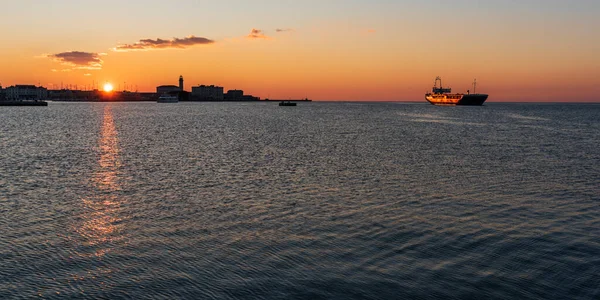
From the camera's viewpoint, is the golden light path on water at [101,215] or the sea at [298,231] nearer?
the sea at [298,231]

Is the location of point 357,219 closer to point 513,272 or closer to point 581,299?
point 513,272

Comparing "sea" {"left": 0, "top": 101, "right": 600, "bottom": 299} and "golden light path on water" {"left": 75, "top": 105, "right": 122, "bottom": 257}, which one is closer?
"sea" {"left": 0, "top": 101, "right": 600, "bottom": 299}

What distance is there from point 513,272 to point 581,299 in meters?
2.53

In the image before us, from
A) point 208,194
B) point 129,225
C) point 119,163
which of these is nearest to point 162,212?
point 129,225

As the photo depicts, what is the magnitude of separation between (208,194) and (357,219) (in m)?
11.0

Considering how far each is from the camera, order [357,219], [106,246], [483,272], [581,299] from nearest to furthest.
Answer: [581,299] → [483,272] → [106,246] → [357,219]

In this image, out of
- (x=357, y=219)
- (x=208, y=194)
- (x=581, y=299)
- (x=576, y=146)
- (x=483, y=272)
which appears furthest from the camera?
(x=576, y=146)

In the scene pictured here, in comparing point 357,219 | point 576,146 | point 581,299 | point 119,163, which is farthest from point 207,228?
point 576,146

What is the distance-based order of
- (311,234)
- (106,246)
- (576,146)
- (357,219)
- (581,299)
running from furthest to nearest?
1. (576,146)
2. (357,219)
3. (311,234)
4. (106,246)
5. (581,299)

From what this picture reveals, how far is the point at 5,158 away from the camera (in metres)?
48.5

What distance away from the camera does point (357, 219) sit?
24406 millimetres

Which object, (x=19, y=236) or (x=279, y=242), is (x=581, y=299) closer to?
(x=279, y=242)

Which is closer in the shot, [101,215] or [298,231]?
[298,231]

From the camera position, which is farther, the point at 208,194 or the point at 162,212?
the point at 208,194
